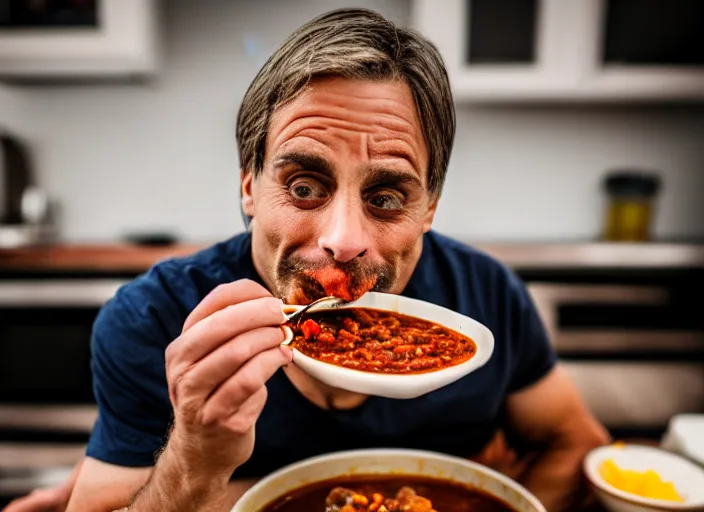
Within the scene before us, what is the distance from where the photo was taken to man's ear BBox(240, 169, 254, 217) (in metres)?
0.53

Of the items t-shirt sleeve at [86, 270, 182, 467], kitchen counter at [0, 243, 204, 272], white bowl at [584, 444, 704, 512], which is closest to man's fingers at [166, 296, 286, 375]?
t-shirt sleeve at [86, 270, 182, 467]

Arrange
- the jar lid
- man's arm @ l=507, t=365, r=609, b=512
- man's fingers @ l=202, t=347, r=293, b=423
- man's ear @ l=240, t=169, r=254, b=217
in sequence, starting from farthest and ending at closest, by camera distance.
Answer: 1. the jar lid
2. man's arm @ l=507, t=365, r=609, b=512
3. man's ear @ l=240, t=169, r=254, b=217
4. man's fingers @ l=202, t=347, r=293, b=423

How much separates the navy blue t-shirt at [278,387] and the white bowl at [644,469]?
A: 162 mm

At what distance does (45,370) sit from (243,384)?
1482 millimetres

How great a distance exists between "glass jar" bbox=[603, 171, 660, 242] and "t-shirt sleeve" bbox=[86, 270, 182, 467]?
1.79 meters

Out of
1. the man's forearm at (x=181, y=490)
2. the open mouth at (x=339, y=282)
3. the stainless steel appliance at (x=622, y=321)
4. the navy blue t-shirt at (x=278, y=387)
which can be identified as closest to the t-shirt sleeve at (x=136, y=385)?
the navy blue t-shirt at (x=278, y=387)

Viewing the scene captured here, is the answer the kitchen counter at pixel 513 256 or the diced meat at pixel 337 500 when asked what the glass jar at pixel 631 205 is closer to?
the kitchen counter at pixel 513 256

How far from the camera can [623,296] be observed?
1.69 metres

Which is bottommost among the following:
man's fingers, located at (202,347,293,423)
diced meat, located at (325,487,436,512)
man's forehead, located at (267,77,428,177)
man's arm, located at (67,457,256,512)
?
man's arm, located at (67,457,256,512)

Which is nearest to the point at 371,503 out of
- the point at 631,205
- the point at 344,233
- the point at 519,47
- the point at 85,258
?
the point at 344,233

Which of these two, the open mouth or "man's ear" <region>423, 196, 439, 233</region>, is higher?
"man's ear" <region>423, 196, 439, 233</region>

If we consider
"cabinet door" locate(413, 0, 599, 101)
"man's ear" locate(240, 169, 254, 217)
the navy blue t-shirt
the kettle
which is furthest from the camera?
the kettle

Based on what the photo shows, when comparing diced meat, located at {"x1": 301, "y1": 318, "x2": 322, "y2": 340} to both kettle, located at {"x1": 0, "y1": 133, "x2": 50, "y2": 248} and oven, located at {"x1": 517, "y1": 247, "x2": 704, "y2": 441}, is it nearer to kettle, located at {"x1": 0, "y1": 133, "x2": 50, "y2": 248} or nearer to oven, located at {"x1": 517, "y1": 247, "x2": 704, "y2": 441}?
oven, located at {"x1": 517, "y1": 247, "x2": 704, "y2": 441}

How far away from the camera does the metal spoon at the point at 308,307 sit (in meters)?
0.45
